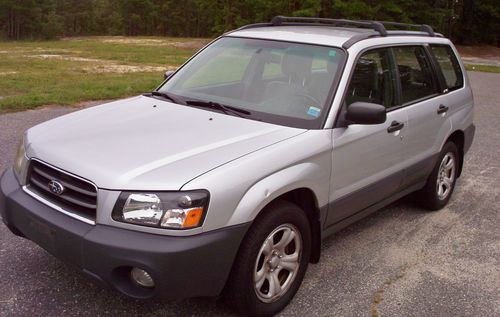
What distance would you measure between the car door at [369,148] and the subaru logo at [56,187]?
1.69 metres

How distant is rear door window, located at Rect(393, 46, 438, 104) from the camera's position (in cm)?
427

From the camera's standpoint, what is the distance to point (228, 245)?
8.69 feet

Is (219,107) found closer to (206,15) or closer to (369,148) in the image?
(369,148)

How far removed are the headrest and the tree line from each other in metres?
28.8

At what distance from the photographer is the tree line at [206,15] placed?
110 feet

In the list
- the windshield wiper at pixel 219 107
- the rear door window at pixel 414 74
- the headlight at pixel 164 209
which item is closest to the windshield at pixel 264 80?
the windshield wiper at pixel 219 107

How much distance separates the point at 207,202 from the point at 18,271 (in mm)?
1706

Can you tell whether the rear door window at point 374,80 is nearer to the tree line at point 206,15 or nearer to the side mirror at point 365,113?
the side mirror at point 365,113

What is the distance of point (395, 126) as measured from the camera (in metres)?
3.97

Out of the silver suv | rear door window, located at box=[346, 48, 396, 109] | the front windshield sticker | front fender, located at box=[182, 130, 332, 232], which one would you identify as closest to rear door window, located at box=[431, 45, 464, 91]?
the silver suv

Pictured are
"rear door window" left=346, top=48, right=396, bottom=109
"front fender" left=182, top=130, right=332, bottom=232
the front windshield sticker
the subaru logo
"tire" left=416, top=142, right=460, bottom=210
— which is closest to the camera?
"front fender" left=182, top=130, right=332, bottom=232

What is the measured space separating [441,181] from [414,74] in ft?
4.03

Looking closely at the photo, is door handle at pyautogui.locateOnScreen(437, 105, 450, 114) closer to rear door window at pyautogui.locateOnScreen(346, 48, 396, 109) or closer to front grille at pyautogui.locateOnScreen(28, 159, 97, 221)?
rear door window at pyautogui.locateOnScreen(346, 48, 396, 109)

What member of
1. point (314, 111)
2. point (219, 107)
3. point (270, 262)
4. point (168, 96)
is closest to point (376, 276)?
point (270, 262)
